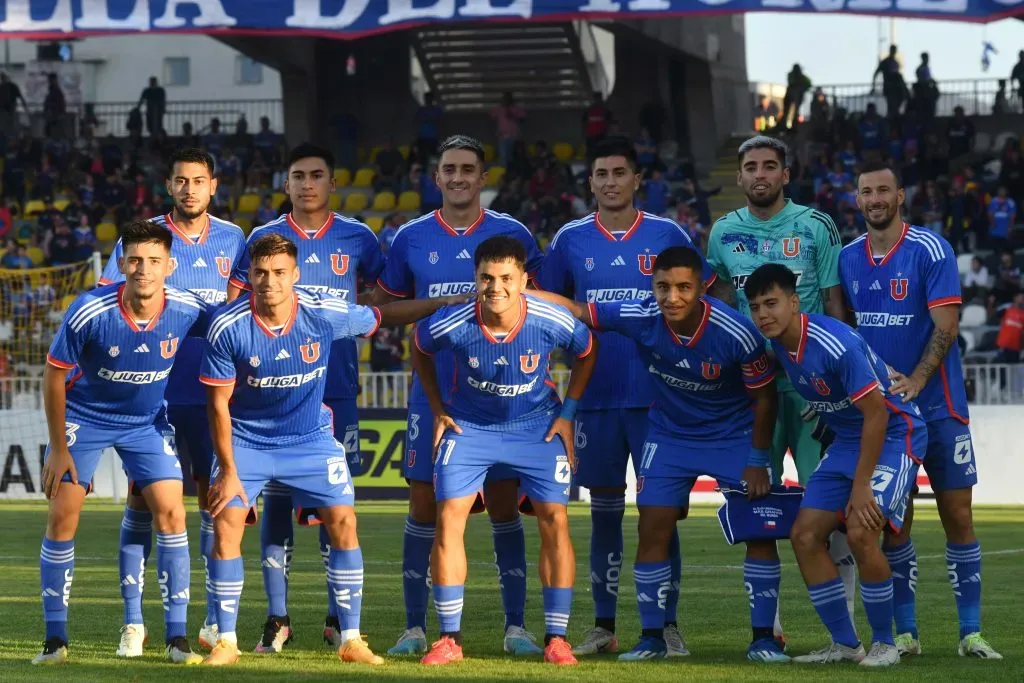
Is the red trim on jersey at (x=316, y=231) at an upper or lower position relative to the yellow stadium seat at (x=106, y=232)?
lower

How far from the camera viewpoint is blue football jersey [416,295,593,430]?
8070 mm

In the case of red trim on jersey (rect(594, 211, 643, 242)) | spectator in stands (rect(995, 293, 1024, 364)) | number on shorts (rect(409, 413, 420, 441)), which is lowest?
spectator in stands (rect(995, 293, 1024, 364))

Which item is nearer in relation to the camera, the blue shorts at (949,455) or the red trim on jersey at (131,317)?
the red trim on jersey at (131,317)

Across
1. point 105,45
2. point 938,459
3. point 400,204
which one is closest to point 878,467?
point 938,459

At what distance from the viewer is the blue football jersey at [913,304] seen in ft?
27.3

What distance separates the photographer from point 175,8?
69.2ft

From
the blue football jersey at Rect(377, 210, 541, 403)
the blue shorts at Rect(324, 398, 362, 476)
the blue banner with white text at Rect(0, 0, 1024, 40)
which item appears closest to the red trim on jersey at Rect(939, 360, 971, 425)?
the blue football jersey at Rect(377, 210, 541, 403)

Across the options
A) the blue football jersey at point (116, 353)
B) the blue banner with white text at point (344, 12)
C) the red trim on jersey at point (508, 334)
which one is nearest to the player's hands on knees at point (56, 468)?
the blue football jersey at point (116, 353)

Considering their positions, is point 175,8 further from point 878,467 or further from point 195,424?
point 878,467

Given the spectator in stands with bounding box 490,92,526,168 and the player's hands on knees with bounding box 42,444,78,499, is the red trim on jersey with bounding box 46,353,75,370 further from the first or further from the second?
the spectator in stands with bounding box 490,92,526,168

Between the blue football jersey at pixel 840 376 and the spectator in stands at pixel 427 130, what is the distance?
2365cm

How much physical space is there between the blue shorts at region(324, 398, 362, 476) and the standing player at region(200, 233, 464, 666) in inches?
36.0

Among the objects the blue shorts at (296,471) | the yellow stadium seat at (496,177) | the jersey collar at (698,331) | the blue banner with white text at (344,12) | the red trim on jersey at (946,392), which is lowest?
the blue shorts at (296,471)

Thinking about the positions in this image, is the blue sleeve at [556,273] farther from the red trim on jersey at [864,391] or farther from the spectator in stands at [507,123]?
the spectator in stands at [507,123]
